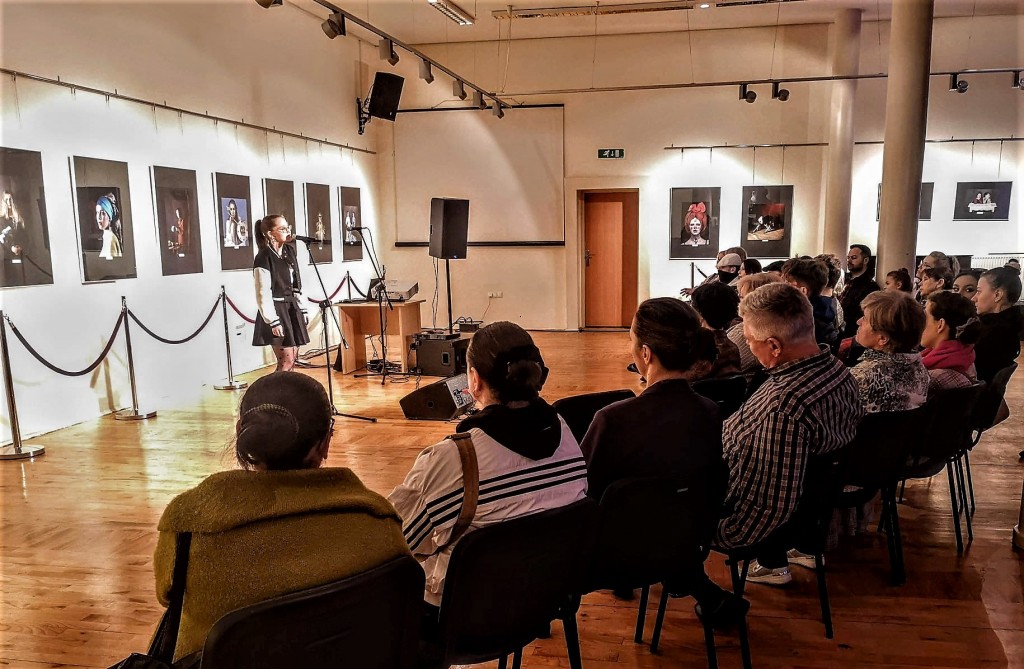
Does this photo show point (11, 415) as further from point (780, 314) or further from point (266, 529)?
point (780, 314)

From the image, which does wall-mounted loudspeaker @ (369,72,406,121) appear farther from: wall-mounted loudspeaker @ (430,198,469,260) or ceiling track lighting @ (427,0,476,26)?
wall-mounted loudspeaker @ (430,198,469,260)

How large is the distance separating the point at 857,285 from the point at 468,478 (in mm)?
5995

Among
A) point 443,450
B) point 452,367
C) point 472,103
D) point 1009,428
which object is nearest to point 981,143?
point 1009,428

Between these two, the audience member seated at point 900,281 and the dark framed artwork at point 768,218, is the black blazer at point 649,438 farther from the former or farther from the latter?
the dark framed artwork at point 768,218

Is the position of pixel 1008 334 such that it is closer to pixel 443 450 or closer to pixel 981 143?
pixel 443 450

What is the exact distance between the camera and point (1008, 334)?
436cm

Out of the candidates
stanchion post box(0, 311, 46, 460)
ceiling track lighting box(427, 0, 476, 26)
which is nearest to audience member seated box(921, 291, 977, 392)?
stanchion post box(0, 311, 46, 460)

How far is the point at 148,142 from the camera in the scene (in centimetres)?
700

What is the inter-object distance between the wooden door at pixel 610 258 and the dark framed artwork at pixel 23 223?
7.86 meters

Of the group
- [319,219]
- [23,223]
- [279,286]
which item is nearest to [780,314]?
[279,286]

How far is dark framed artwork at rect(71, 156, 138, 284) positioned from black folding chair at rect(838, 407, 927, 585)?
20.1ft

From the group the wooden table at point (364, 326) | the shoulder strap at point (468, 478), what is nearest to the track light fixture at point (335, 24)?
the wooden table at point (364, 326)

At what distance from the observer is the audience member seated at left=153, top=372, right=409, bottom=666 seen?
4.56ft

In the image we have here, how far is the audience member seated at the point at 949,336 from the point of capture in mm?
3594
